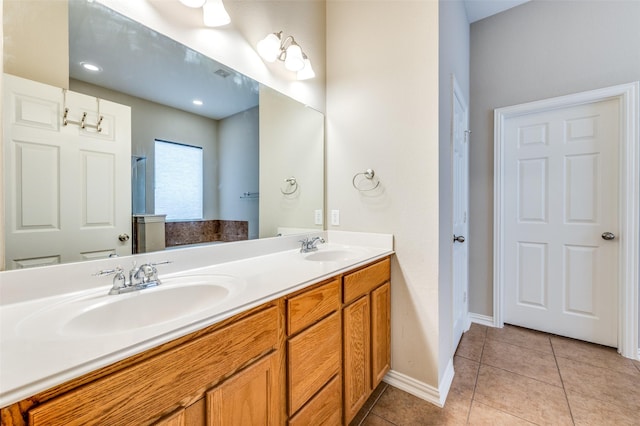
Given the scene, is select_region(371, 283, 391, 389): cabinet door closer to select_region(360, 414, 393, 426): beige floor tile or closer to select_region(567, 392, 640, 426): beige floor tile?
select_region(360, 414, 393, 426): beige floor tile

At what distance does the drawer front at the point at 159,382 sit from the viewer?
500 mm

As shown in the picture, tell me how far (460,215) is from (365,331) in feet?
4.52

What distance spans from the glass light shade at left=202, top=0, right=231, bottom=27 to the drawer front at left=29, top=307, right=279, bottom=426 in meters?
1.32

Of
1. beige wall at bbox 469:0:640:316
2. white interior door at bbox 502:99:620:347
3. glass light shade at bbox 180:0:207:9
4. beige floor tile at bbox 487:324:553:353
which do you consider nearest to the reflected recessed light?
glass light shade at bbox 180:0:207:9

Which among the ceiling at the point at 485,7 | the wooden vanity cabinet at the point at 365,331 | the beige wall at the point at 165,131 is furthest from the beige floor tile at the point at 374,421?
the ceiling at the point at 485,7

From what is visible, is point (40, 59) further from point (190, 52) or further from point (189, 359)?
point (189, 359)

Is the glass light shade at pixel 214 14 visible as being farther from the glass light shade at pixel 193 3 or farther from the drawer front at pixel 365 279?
the drawer front at pixel 365 279

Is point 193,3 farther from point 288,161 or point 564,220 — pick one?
point 564,220

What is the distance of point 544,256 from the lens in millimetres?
2365

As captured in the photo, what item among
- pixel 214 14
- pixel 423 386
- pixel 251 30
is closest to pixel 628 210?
pixel 423 386

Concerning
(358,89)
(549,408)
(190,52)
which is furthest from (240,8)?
(549,408)

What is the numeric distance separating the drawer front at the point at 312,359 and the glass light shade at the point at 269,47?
4.78 ft

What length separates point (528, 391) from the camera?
64.7 inches

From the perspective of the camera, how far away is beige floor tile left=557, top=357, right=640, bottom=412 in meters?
1.58
